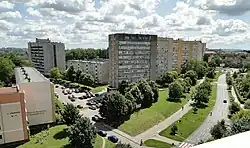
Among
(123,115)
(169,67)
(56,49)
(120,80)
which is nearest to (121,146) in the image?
(123,115)

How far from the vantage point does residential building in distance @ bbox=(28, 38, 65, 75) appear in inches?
1428

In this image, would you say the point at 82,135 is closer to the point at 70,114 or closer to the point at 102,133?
the point at 102,133

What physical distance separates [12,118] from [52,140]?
2067 millimetres

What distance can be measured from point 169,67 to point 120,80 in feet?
33.9

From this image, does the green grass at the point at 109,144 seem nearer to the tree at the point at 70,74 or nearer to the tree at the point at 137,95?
the tree at the point at 137,95

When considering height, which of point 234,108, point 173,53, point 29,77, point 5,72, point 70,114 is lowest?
point 234,108

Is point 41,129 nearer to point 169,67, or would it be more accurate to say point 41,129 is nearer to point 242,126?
point 242,126

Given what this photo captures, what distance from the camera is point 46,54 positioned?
3625 cm

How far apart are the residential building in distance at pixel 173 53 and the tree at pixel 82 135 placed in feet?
65.7

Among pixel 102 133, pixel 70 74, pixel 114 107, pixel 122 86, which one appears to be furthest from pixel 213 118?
pixel 70 74

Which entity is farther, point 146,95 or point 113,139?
point 146,95

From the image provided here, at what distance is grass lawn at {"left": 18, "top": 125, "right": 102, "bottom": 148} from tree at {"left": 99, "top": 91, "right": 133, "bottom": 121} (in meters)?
2.40

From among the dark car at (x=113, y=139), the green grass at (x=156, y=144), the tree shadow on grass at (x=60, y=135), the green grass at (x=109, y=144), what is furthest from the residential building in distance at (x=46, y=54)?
the green grass at (x=156, y=144)

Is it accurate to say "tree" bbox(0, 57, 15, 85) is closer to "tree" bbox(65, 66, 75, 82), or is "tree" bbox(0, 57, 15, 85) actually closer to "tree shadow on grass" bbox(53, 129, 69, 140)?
"tree" bbox(65, 66, 75, 82)
